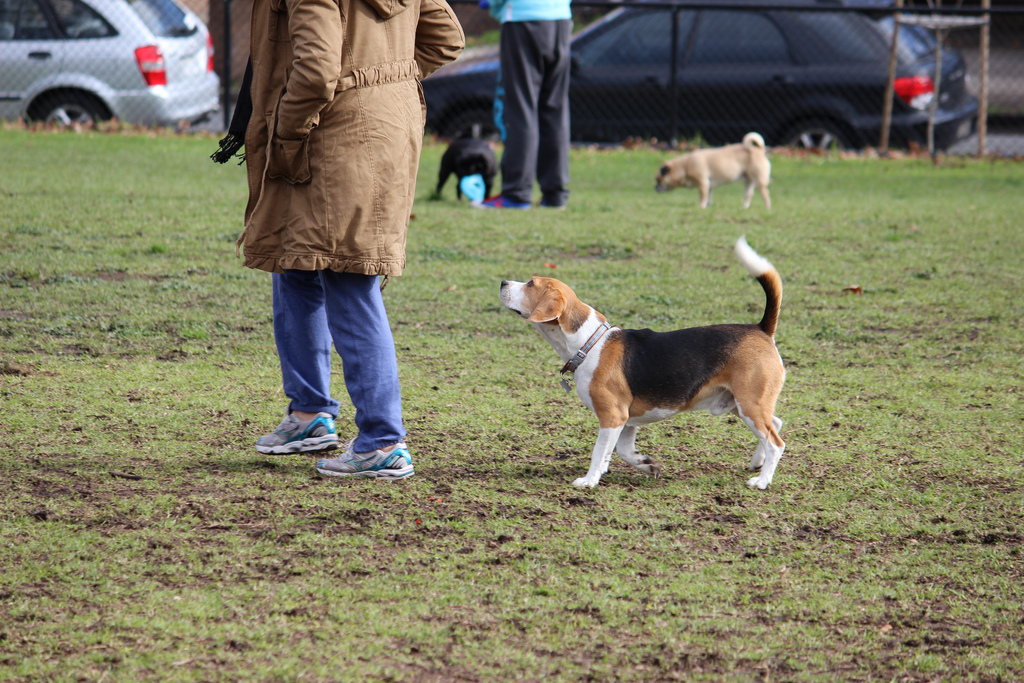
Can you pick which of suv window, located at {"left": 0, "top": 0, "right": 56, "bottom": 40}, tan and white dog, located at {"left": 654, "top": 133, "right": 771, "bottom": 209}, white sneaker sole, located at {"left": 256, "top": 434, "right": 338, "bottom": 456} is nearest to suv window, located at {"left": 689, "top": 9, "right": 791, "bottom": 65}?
tan and white dog, located at {"left": 654, "top": 133, "right": 771, "bottom": 209}

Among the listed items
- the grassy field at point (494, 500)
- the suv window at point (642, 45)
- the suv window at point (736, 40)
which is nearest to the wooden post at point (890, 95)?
the suv window at point (736, 40)

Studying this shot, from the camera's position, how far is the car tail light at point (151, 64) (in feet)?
40.5

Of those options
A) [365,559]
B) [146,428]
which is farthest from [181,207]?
[365,559]

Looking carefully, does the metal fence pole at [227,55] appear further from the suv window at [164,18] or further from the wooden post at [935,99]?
the wooden post at [935,99]

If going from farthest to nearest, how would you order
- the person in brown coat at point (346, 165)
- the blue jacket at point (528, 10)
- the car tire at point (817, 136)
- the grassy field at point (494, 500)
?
the car tire at point (817, 136), the blue jacket at point (528, 10), the person in brown coat at point (346, 165), the grassy field at point (494, 500)

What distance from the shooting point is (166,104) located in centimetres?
1286

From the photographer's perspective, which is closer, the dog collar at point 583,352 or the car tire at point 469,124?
the dog collar at point 583,352

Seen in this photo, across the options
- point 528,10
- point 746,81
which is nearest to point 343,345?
point 528,10

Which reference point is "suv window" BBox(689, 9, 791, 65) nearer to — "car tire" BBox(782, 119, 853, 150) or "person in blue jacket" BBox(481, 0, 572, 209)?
"car tire" BBox(782, 119, 853, 150)

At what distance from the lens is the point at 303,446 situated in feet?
11.6

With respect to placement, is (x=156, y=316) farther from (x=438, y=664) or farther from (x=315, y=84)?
(x=438, y=664)

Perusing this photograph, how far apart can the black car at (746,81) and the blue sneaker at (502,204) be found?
452 centimetres

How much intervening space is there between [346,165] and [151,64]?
421 inches

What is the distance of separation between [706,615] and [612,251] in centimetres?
513
